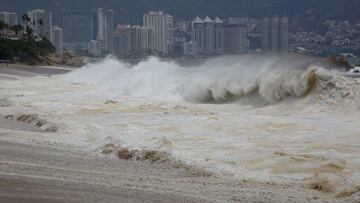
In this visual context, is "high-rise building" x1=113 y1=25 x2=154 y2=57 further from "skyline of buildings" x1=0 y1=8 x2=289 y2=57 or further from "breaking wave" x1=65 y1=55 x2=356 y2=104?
"breaking wave" x1=65 y1=55 x2=356 y2=104

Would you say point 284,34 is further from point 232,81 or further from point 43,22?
point 43,22

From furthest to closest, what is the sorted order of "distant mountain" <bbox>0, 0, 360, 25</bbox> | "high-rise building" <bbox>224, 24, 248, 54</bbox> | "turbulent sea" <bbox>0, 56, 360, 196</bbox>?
"high-rise building" <bbox>224, 24, 248, 54</bbox>
"distant mountain" <bbox>0, 0, 360, 25</bbox>
"turbulent sea" <bbox>0, 56, 360, 196</bbox>

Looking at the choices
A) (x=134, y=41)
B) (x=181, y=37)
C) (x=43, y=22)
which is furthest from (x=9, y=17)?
(x=181, y=37)

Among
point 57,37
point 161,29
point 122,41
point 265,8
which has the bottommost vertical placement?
point 122,41

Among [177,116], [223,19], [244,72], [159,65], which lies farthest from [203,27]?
[177,116]

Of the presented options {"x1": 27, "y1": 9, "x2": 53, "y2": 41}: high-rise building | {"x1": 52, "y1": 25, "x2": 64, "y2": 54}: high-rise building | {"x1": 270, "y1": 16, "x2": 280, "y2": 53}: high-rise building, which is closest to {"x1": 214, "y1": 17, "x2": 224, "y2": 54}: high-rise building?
{"x1": 270, "y1": 16, "x2": 280, "y2": 53}: high-rise building

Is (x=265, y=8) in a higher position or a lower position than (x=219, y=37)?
higher

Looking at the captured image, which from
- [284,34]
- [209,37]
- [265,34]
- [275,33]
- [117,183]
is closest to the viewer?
[117,183]
